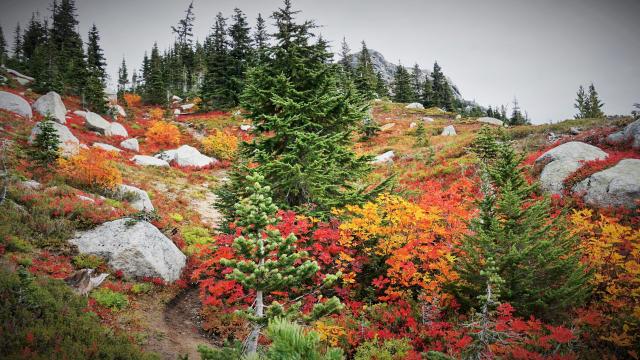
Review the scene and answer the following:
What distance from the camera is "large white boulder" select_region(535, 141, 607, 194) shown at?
16.1 metres

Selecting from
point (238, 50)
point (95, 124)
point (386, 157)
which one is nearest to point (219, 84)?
point (238, 50)

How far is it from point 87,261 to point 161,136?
2850 centimetres

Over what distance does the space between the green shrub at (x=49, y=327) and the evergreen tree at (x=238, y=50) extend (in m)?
47.9

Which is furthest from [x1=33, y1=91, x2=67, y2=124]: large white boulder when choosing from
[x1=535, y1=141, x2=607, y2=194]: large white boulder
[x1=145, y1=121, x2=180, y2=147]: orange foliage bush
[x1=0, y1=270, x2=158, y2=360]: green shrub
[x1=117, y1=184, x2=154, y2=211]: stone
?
[x1=535, y1=141, x2=607, y2=194]: large white boulder

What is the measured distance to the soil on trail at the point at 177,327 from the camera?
9047 millimetres

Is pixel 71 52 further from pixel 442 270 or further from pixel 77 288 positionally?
pixel 442 270

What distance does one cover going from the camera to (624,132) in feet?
60.1

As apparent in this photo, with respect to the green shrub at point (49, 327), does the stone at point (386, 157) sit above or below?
above

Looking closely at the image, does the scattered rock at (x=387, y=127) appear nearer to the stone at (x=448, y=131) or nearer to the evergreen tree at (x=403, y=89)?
the stone at (x=448, y=131)

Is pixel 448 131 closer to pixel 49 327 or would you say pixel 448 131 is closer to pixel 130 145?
pixel 130 145

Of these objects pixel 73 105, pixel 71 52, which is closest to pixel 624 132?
pixel 73 105

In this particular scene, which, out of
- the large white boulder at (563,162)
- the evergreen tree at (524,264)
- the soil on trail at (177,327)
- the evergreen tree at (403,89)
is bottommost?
the soil on trail at (177,327)

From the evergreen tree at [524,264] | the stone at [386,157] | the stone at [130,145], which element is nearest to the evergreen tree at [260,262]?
the evergreen tree at [524,264]

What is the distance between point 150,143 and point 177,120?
11923mm
